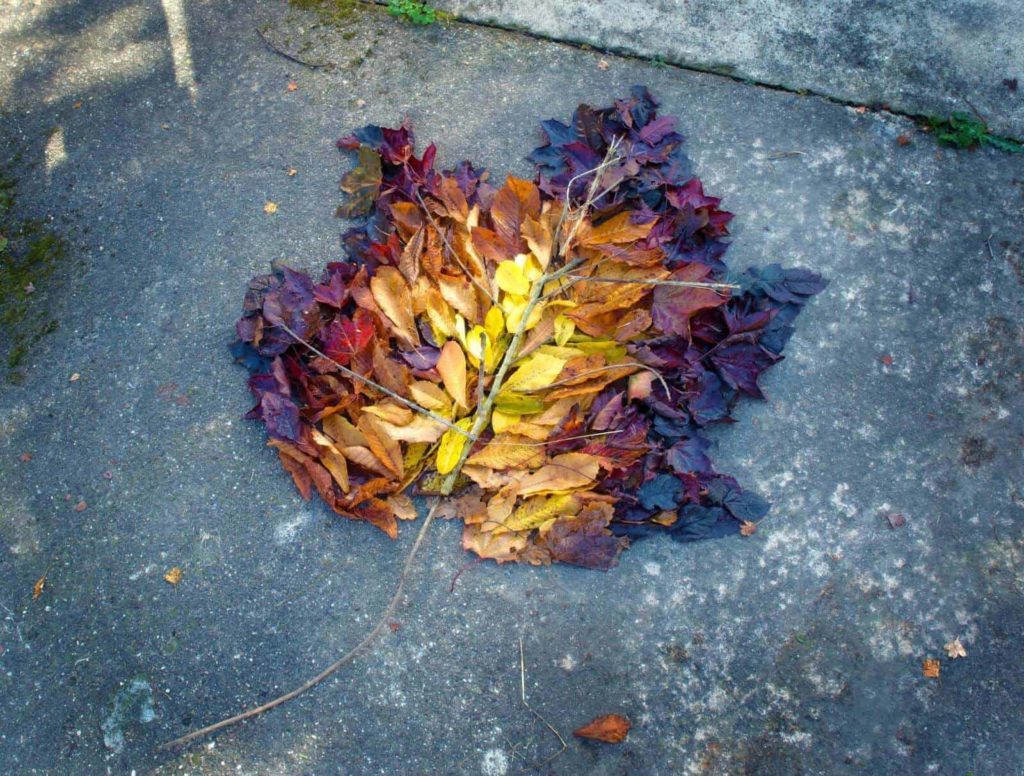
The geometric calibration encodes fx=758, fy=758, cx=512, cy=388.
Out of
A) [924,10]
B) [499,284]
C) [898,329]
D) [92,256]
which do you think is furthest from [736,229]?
[92,256]

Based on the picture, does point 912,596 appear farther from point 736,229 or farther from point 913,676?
point 736,229

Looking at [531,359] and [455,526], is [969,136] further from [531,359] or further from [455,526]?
[455,526]

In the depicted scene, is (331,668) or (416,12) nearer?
(331,668)

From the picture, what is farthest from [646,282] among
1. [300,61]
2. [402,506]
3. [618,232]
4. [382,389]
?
[300,61]

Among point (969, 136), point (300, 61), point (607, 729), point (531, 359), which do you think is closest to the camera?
point (607, 729)

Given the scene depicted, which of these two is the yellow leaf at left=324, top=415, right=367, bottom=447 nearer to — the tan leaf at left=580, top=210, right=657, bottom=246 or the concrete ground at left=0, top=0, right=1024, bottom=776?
the concrete ground at left=0, top=0, right=1024, bottom=776
